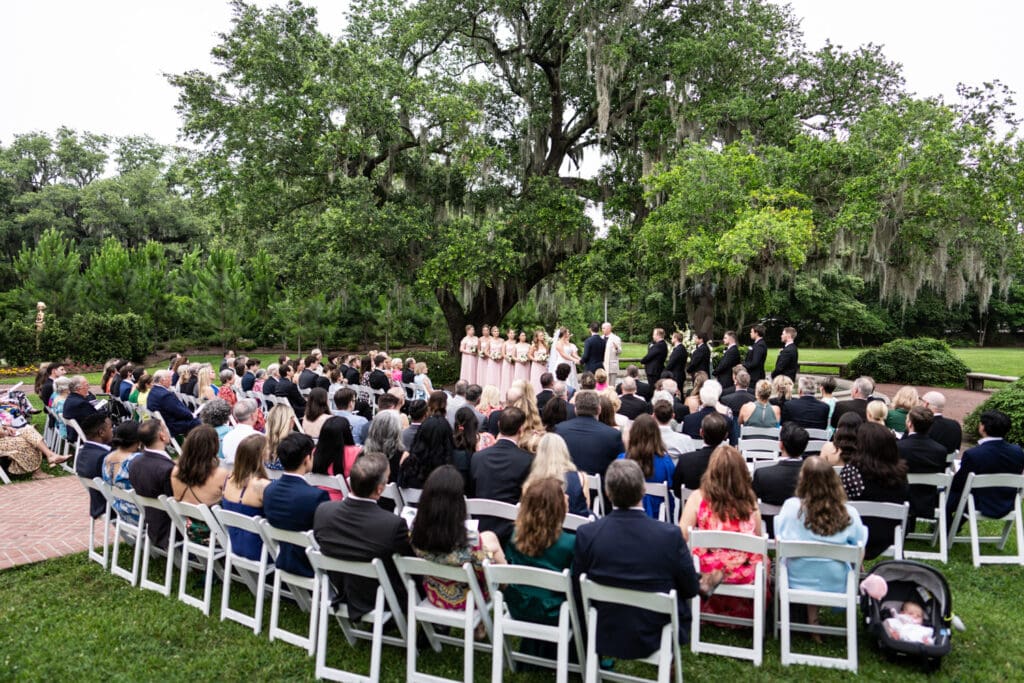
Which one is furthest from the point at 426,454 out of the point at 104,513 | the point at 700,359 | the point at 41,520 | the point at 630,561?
the point at 700,359

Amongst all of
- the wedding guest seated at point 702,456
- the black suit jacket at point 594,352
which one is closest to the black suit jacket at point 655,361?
the black suit jacket at point 594,352

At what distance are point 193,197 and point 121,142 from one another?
4129cm

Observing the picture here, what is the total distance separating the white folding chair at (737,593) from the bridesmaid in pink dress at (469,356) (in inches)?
430

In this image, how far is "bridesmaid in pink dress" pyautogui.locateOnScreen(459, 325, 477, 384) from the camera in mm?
14359

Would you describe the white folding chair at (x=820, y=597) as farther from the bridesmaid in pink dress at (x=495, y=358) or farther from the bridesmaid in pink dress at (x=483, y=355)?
the bridesmaid in pink dress at (x=483, y=355)

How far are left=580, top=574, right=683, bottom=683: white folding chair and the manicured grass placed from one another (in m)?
0.60

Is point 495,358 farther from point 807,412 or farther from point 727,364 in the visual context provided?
point 807,412

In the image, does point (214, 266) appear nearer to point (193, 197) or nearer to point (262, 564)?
point (193, 197)

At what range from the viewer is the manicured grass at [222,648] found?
11.3 ft

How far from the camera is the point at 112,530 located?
5773 millimetres

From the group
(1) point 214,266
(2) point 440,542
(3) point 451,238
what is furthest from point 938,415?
(1) point 214,266

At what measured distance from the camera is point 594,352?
1173 cm

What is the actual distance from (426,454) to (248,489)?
126 cm

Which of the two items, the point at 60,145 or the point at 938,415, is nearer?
the point at 938,415
